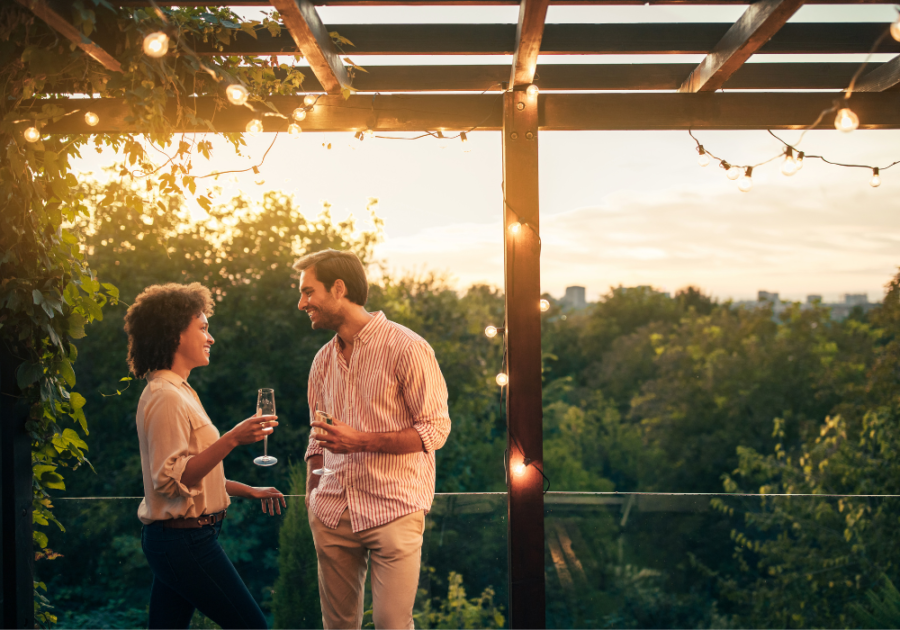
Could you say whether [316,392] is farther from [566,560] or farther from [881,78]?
[881,78]

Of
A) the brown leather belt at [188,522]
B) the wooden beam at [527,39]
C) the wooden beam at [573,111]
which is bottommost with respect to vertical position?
the brown leather belt at [188,522]

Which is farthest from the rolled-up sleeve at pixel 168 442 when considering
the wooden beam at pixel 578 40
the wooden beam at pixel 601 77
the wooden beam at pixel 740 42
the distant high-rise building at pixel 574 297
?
the distant high-rise building at pixel 574 297

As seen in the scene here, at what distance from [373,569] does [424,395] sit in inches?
22.6

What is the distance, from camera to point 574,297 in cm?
1569

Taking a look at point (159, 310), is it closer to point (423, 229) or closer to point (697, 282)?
point (423, 229)

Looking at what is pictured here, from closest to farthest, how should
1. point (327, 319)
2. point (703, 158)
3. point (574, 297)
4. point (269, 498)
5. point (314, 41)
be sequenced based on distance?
point (314, 41)
point (327, 319)
point (269, 498)
point (703, 158)
point (574, 297)

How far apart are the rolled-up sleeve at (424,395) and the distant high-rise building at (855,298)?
12.8 meters

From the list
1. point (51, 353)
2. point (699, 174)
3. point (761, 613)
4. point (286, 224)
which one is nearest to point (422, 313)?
point (286, 224)

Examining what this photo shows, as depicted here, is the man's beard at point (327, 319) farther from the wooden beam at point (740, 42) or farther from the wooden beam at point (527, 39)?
the wooden beam at point (740, 42)

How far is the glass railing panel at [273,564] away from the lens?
283 centimetres

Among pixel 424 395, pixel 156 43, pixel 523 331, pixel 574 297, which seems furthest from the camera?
pixel 574 297

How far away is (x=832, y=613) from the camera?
351cm

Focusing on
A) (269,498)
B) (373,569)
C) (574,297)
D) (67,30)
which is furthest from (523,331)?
(574,297)

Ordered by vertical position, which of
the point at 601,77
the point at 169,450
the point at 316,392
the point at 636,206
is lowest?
the point at 169,450
